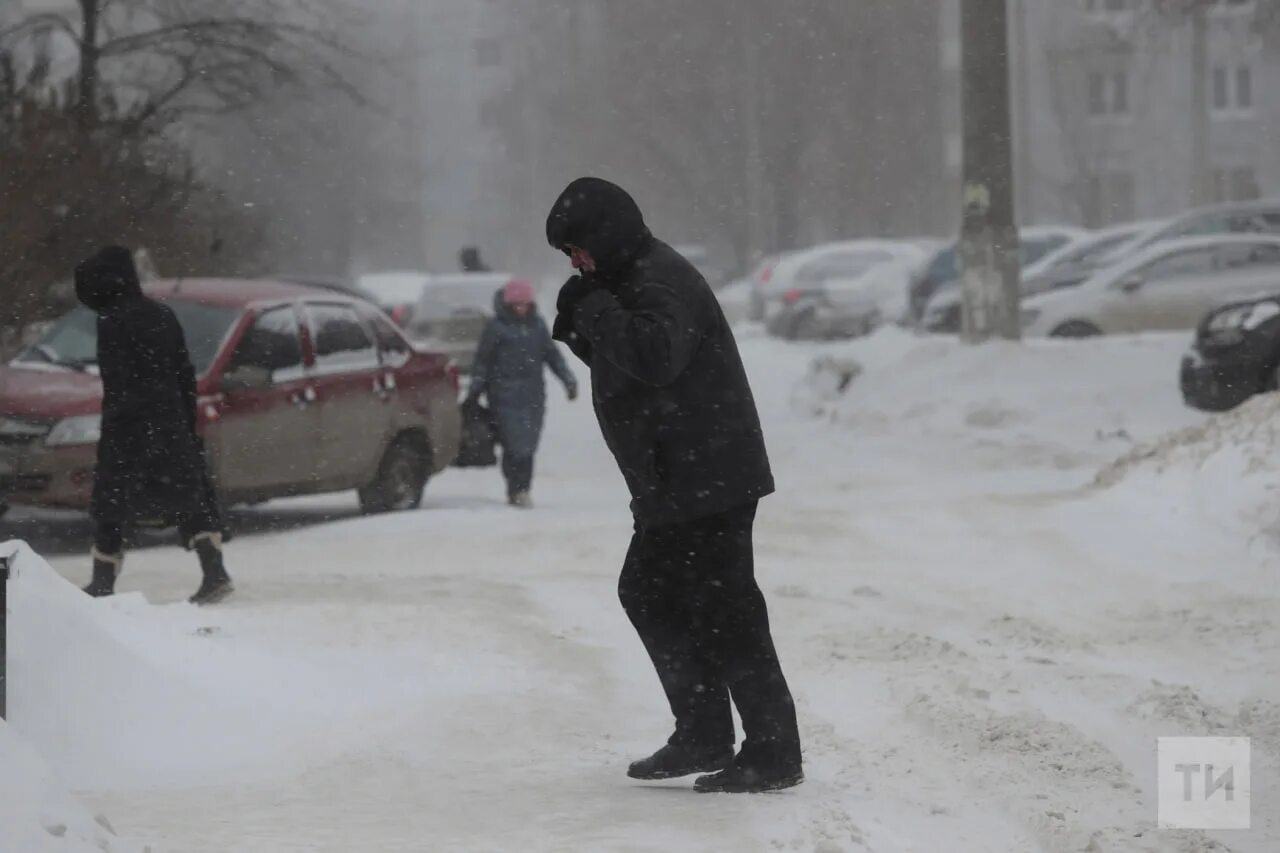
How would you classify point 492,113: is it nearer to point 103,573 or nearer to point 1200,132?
point 1200,132

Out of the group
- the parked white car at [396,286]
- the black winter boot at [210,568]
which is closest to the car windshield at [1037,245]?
the parked white car at [396,286]

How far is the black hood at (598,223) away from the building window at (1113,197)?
188 feet

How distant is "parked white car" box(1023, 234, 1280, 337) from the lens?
24359mm

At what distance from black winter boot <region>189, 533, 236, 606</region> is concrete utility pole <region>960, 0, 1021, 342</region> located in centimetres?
1203

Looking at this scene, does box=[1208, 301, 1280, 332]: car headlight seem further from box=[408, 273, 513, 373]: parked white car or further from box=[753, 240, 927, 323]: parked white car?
box=[753, 240, 927, 323]: parked white car

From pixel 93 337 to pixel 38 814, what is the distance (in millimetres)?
8961

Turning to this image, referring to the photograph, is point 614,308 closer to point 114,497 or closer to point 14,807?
point 14,807

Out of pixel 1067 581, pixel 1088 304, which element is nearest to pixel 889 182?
pixel 1088 304

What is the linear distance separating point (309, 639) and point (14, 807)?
12.7 ft

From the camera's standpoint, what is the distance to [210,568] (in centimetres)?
966

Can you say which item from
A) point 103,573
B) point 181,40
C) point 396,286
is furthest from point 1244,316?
point 396,286

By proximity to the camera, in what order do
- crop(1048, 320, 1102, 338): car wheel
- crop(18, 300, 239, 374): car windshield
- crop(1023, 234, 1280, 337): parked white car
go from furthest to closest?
crop(1048, 320, 1102, 338): car wheel < crop(1023, 234, 1280, 337): parked white car < crop(18, 300, 239, 374): car windshield

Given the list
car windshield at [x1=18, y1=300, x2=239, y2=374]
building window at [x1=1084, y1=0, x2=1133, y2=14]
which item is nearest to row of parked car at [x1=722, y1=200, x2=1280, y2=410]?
car windshield at [x1=18, y1=300, x2=239, y2=374]

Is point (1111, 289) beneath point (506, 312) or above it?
beneath
